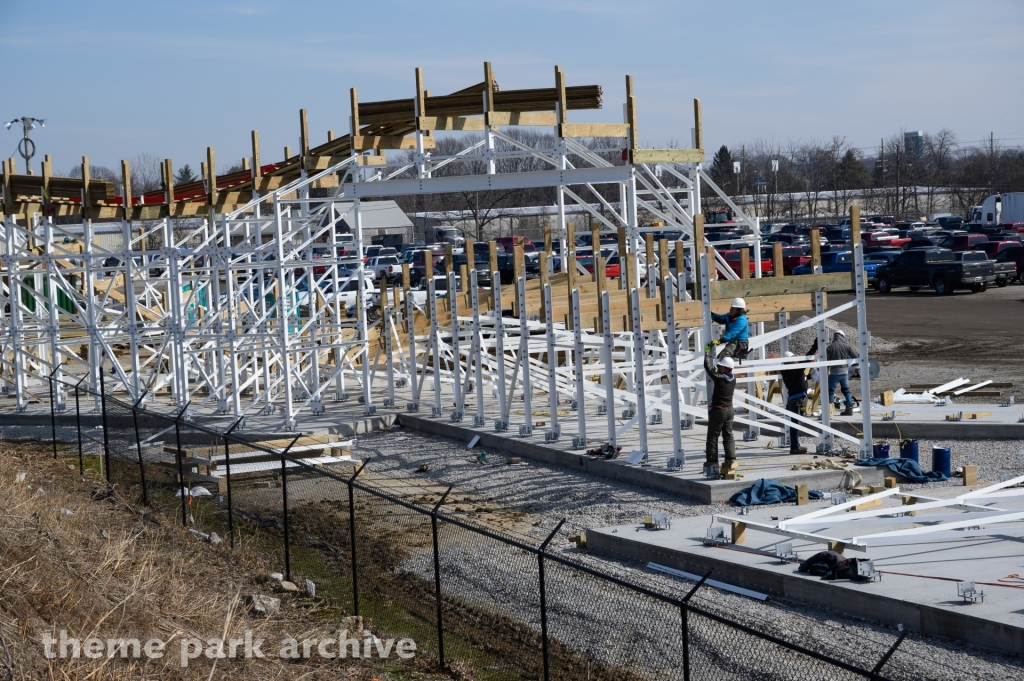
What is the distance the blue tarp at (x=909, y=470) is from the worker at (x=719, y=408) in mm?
1880

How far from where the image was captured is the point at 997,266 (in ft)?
144

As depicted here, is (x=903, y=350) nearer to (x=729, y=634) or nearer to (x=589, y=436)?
(x=589, y=436)

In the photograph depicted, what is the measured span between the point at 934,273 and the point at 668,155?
91.6 ft

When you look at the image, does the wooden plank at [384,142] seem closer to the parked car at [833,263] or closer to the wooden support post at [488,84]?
the wooden support post at [488,84]

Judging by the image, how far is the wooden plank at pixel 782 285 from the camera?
1502cm

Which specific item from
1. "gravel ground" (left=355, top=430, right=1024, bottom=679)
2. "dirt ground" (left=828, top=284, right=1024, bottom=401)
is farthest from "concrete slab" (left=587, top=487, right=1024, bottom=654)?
"dirt ground" (left=828, top=284, right=1024, bottom=401)

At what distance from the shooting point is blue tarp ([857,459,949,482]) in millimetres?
14125

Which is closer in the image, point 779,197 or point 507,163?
Answer: point 507,163

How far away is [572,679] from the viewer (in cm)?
803

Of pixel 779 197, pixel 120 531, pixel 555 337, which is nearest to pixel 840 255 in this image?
pixel 555 337

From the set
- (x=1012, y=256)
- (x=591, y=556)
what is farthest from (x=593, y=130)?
A: (x=1012, y=256)

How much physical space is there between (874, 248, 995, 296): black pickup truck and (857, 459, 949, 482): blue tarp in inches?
1199

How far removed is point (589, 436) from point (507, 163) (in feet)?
147

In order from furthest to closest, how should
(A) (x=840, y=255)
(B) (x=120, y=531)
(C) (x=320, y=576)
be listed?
(A) (x=840, y=255) → (B) (x=120, y=531) → (C) (x=320, y=576)
